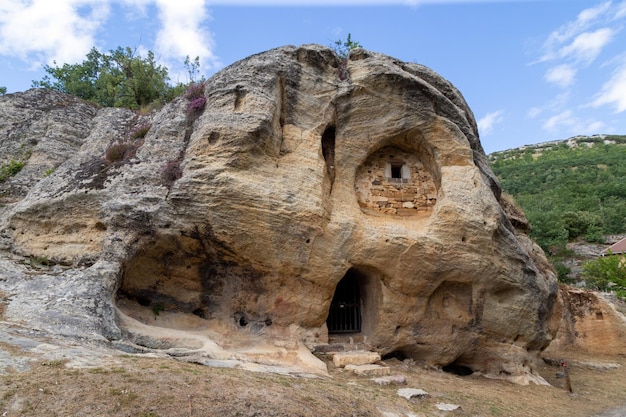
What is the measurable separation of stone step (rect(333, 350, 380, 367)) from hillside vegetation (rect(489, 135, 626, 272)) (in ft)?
88.7

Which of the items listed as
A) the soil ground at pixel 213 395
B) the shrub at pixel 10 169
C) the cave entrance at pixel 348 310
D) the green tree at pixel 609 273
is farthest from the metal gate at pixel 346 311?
the green tree at pixel 609 273

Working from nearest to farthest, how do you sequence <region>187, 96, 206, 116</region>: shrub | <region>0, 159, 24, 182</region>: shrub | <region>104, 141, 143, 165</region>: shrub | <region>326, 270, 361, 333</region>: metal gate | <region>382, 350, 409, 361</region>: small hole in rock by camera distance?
<region>382, 350, 409, 361</region>: small hole in rock → <region>104, 141, 143, 165</region>: shrub → <region>187, 96, 206, 116</region>: shrub → <region>326, 270, 361, 333</region>: metal gate → <region>0, 159, 24, 182</region>: shrub

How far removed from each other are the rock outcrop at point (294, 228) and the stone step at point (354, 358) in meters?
0.73

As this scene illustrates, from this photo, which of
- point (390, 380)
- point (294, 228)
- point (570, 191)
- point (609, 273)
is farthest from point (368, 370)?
point (570, 191)

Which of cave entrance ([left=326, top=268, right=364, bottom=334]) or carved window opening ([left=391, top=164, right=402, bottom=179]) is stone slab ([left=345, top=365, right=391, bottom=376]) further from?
carved window opening ([left=391, top=164, right=402, bottom=179])

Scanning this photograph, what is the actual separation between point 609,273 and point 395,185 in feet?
50.2

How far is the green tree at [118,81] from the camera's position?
19.3 meters

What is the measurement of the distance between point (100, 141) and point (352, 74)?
677 cm

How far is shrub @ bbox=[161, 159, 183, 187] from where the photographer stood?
8727 millimetres

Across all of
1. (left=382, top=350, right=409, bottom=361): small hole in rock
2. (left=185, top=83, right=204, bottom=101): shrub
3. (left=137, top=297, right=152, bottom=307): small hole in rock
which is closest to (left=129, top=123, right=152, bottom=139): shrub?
(left=185, top=83, right=204, bottom=101): shrub

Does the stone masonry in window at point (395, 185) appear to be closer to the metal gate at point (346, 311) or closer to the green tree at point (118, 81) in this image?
the metal gate at point (346, 311)

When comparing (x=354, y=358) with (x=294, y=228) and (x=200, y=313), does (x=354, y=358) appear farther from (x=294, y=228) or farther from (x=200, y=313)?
(x=200, y=313)

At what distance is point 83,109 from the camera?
45.7 feet

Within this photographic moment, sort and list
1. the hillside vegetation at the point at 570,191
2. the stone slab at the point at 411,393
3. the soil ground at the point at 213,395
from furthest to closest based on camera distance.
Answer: the hillside vegetation at the point at 570,191
the stone slab at the point at 411,393
the soil ground at the point at 213,395
